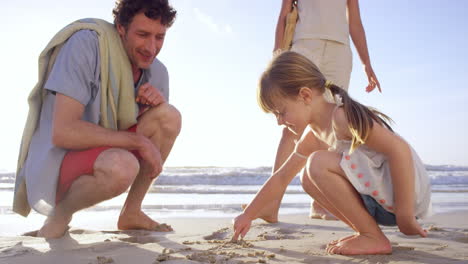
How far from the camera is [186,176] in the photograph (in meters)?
11.8

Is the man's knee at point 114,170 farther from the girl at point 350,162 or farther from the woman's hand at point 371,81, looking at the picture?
the woman's hand at point 371,81

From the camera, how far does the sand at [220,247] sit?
6.58 ft

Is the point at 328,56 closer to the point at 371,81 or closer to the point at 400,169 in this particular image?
the point at 371,81

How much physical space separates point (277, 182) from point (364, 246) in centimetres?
53

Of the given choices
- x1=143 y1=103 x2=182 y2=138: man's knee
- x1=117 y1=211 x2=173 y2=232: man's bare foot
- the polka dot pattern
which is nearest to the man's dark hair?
x1=143 y1=103 x2=182 y2=138: man's knee

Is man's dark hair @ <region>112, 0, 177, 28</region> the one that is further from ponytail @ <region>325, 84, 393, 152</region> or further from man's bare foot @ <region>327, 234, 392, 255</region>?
man's bare foot @ <region>327, 234, 392, 255</region>

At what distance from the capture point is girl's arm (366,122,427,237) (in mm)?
2039

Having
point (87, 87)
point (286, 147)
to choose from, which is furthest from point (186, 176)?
point (87, 87)

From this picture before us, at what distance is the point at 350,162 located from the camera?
2139 mm

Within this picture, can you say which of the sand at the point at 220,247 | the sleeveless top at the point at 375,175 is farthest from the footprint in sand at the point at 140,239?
the sleeveless top at the point at 375,175

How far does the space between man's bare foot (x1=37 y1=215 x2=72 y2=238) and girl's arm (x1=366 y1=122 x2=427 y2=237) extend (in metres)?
1.71

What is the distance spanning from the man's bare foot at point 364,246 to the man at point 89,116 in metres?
1.13

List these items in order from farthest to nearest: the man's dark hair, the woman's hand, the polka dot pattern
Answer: the woman's hand → the man's dark hair → the polka dot pattern

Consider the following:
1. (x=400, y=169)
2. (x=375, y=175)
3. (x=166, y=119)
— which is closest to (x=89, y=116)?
(x=166, y=119)
